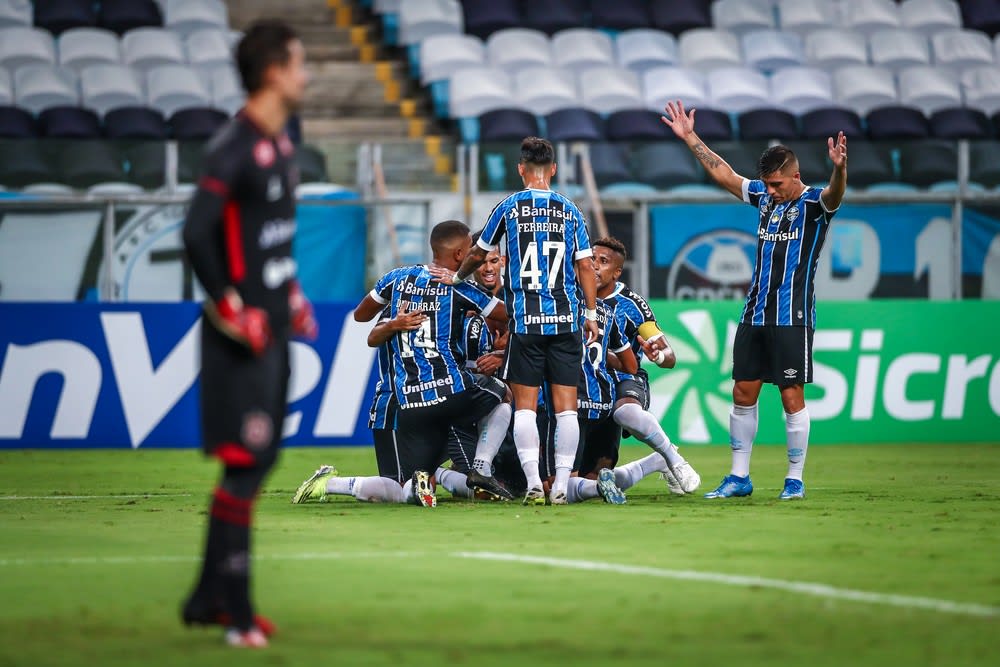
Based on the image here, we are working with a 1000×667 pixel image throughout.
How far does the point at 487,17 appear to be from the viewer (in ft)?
72.2

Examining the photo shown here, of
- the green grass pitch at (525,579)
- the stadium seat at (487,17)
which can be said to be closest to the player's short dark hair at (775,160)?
the green grass pitch at (525,579)

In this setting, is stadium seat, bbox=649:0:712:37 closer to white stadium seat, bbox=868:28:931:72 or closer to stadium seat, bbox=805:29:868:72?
stadium seat, bbox=805:29:868:72

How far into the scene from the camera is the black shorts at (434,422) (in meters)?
9.31

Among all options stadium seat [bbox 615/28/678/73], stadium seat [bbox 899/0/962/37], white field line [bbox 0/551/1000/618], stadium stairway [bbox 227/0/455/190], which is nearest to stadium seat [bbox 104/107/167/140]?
stadium stairway [bbox 227/0/455/190]

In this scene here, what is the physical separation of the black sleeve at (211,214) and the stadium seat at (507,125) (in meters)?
14.1

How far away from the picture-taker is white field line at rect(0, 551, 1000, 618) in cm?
527

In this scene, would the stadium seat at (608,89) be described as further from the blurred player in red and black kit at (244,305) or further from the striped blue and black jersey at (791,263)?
the blurred player in red and black kit at (244,305)

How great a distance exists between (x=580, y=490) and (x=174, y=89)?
11413mm

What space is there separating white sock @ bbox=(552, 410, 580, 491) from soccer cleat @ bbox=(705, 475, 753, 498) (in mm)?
1011

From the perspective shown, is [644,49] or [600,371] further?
[644,49]

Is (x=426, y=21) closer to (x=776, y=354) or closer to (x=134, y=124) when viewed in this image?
(x=134, y=124)

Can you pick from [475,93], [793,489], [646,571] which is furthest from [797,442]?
[475,93]

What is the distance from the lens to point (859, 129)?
65.5 feet

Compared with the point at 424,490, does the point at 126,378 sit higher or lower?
higher
